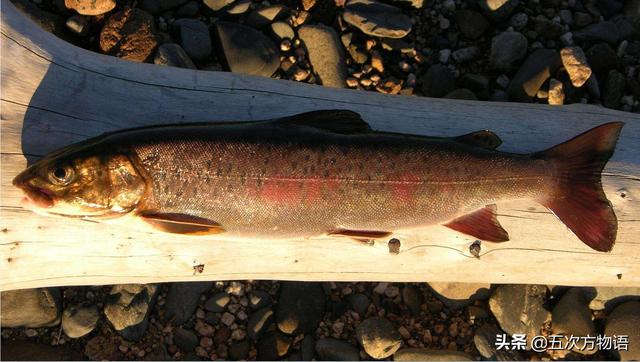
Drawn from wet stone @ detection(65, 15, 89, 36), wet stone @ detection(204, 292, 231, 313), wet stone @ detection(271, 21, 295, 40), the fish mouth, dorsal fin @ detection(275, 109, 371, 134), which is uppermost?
wet stone @ detection(271, 21, 295, 40)

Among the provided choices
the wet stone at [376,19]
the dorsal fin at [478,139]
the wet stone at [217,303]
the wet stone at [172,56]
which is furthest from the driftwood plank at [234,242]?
the wet stone at [376,19]

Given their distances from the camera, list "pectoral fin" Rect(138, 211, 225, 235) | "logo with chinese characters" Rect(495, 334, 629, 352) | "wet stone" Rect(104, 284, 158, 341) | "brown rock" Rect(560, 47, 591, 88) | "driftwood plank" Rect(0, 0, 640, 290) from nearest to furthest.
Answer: "pectoral fin" Rect(138, 211, 225, 235), "driftwood plank" Rect(0, 0, 640, 290), "wet stone" Rect(104, 284, 158, 341), "logo with chinese characters" Rect(495, 334, 629, 352), "brown rock" Rect(560, 47, 591, 88)

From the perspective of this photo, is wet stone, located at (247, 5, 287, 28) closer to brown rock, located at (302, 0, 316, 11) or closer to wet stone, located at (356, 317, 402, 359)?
brown rock, located at (302, 0, 316, 11)

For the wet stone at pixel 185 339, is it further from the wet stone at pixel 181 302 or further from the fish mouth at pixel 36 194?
the fish mouth at pixel 36 194

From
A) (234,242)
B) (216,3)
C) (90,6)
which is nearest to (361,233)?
(234,242)

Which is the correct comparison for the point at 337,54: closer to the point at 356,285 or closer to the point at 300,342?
the point at 356,285

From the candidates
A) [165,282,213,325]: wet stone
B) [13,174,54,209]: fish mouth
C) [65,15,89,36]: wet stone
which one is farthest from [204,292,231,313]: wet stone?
[65,15,89,36]: wet stone

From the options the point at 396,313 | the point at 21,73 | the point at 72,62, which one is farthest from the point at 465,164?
the point at 21,73

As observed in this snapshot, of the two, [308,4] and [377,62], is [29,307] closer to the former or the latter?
[308,4]
